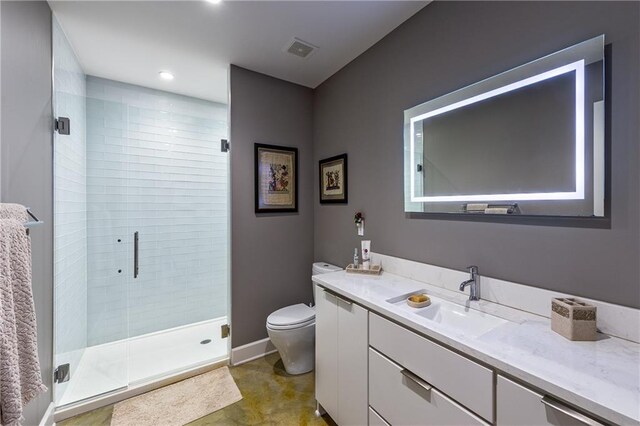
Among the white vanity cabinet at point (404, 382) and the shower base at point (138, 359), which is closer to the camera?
the white vanity cabinet at point (404, 382)

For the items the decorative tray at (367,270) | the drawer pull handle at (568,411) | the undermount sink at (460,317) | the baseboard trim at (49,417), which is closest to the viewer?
the drawer pull handle at (568,411)

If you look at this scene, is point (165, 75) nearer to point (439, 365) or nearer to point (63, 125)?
point (63, 125)

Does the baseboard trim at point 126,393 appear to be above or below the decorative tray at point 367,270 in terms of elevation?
below

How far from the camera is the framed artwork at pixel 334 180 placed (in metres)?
2.32

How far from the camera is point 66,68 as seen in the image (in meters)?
1.97

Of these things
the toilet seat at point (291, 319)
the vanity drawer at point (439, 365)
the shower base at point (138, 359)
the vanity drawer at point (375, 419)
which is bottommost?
the shower base at point (138, 359)

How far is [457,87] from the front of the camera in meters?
1.48

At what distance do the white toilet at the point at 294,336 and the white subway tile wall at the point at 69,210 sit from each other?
4.80 feet

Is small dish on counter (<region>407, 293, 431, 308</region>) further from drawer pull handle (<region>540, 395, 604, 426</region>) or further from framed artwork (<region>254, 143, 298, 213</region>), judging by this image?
framed artwork (<region>254, 143, 298, 213</region>)

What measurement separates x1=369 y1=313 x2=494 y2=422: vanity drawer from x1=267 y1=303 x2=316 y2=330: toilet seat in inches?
34.1

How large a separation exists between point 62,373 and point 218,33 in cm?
260

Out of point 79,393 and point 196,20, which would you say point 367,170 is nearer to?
point 196,20

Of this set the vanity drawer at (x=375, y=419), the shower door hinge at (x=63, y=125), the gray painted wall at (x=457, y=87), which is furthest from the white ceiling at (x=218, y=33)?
the vanity drawer at (x=375, y=419)

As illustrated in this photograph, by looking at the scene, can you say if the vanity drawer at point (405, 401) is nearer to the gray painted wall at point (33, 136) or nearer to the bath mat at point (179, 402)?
the bath mat at point (179, 402)
